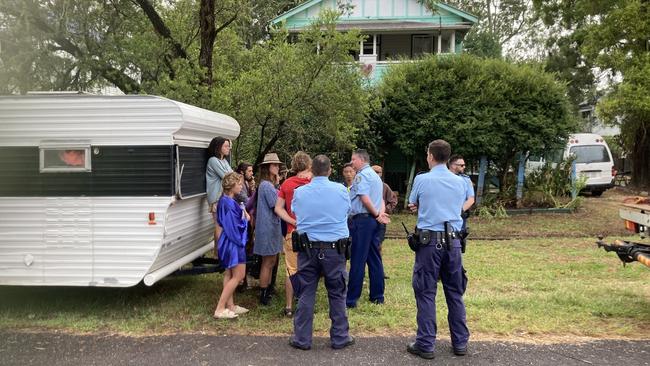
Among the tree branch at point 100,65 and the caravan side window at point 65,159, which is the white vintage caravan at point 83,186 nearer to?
the caravan side window at point 65,159

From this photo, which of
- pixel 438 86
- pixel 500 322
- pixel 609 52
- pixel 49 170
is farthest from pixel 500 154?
pixel 49 170

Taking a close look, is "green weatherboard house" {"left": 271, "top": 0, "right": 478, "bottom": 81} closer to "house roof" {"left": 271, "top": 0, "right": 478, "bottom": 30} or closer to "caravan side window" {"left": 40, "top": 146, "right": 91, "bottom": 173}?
"house roof" {"left": 271, "top": 0, "right": 478, "bottom": 30}

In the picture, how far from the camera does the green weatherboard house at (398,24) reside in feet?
72.5

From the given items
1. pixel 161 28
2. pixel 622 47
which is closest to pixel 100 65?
pixel 161 28

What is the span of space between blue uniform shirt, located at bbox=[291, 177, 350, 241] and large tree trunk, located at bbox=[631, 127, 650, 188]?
19.7 metres

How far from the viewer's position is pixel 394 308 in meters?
6.02

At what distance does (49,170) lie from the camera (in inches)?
217

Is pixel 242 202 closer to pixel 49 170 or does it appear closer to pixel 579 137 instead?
pixel 49 170

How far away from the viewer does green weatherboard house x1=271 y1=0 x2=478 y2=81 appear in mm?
22091

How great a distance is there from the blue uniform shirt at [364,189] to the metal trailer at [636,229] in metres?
2.64

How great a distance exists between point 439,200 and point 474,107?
30.1 feet

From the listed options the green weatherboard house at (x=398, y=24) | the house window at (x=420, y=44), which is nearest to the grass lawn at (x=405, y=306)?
the green weatherboard house at (x=398, y=24)

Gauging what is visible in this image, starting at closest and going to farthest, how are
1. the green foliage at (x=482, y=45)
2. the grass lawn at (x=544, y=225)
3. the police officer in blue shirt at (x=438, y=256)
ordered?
the police officer in blue shirt at (x=438, y=256), the grass lawn at (x=544, y=225), the green foliage at (x=482, y=45)

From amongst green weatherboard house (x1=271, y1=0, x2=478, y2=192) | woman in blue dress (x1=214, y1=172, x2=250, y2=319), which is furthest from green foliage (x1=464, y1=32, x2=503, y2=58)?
woman in blue dress (x1=214, y1=172, x2=250, y2=319)
